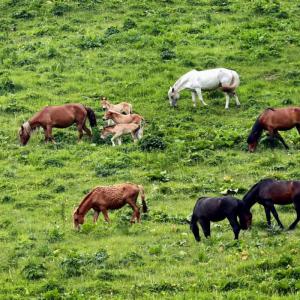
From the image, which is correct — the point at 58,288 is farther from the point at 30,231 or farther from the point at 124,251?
the point at 30,231

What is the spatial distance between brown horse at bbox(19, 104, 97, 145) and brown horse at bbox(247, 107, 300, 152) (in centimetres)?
535

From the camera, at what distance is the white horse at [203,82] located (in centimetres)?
3350

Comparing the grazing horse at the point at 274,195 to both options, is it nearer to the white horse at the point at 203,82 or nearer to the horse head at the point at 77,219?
the horse head at the point at 77,219

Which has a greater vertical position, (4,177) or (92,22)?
(92,22)

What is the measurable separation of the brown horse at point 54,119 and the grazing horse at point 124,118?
0.73 metres

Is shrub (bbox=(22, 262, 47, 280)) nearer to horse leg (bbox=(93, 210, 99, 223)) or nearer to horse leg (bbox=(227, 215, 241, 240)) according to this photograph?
horse leg (bbox=(93, 210, 99, 223))

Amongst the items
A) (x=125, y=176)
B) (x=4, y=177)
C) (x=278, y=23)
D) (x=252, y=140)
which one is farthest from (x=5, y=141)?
(x=278, y=23)

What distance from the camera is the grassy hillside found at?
63.7ft

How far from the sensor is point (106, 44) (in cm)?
3928

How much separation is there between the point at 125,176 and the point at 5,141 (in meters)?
5.27

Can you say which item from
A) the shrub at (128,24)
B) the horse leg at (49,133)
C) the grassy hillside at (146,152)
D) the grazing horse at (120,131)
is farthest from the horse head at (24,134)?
the shrub at (128,24)

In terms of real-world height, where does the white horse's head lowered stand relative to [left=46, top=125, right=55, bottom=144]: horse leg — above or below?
above

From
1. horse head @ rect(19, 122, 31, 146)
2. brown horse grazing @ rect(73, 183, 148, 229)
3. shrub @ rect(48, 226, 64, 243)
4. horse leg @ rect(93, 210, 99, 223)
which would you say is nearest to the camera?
shrub @ rect(48, 226, 64, 243)

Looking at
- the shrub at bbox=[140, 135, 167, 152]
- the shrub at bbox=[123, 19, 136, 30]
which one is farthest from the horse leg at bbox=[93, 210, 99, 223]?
the shrub at bbox=[123, 19, 136, 30]
